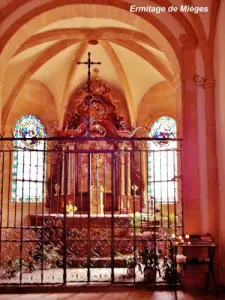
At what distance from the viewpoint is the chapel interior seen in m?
7.31

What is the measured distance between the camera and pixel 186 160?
7.49m

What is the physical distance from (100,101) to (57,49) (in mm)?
2389

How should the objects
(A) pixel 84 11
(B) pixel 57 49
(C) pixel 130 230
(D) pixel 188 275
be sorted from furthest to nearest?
(B) pixel 57 49 → (C) pixel 130 230 → (A) pixel 84 11 → (D) pixel 188 275

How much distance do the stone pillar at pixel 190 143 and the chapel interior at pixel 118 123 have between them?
0.02 m

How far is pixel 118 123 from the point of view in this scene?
1391 cm

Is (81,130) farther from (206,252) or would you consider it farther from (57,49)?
(206,252)

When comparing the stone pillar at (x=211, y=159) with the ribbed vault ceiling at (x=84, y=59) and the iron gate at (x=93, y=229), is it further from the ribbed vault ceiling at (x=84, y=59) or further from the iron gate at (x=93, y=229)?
the ribbed vault ceiling at (x=84, y=59)

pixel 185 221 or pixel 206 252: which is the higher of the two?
pixel 185 221

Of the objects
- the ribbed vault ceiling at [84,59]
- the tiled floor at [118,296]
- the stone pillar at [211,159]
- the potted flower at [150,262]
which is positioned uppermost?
the ribbed vault ceiling at [84,59]

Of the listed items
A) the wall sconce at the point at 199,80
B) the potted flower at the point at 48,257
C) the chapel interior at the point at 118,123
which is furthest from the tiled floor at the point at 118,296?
the wall sconce at the point at 199,80

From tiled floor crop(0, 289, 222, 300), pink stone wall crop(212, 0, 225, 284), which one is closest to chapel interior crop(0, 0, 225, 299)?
pink stone wall crop(212, 0, 225, 284)

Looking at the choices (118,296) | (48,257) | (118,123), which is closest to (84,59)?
(118,123)

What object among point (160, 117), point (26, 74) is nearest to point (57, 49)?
point (26, 74)

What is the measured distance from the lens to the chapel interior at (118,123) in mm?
7309
